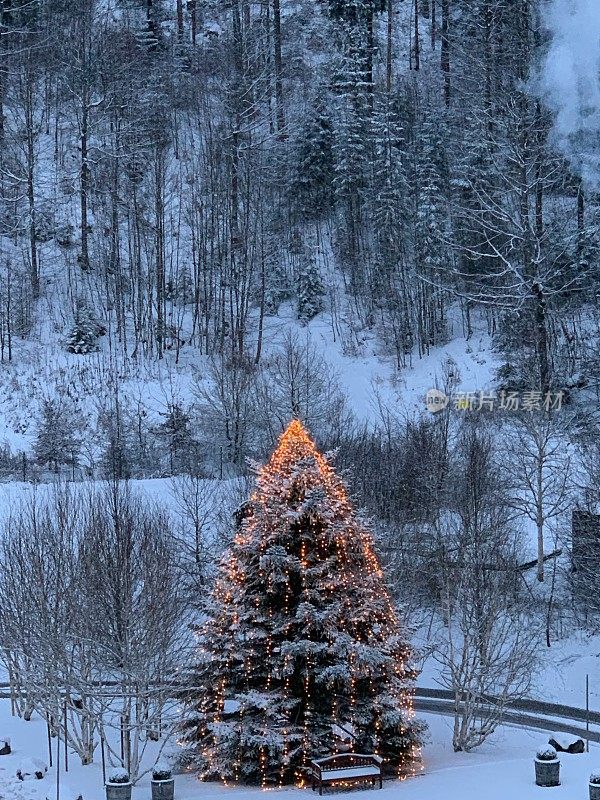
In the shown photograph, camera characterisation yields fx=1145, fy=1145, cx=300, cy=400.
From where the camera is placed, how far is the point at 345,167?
48625 millimetres

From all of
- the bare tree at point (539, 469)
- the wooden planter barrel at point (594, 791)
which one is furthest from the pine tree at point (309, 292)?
the wooden planter barrel at point (594, 791)

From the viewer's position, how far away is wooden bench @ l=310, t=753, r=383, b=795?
18969 millimetres

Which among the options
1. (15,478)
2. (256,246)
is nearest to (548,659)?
(15,478)

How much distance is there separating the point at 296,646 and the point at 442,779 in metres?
3.49

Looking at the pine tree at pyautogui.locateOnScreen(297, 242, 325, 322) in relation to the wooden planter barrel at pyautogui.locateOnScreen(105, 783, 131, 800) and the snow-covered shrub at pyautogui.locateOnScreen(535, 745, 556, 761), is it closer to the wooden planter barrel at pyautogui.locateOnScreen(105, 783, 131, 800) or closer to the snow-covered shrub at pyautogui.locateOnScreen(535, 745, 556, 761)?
the snow-covered shrub at pyautogui.locateOnScreen(535, 745, 556, 761)

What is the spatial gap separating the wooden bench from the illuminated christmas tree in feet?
1.41

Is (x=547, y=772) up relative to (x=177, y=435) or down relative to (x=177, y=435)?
down

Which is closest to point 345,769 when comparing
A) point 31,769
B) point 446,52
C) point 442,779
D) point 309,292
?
point 442,779

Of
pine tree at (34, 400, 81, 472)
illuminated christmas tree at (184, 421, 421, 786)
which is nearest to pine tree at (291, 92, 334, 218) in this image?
pine tree at (34, 400, 81, 472)

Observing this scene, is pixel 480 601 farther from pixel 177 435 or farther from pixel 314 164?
pixel 314 164

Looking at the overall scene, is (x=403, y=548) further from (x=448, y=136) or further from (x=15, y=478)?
(x=448, y=136)

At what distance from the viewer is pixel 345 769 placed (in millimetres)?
19172

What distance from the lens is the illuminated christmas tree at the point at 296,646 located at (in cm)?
1978

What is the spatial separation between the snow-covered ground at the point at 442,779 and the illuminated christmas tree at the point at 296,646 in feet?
2.37
